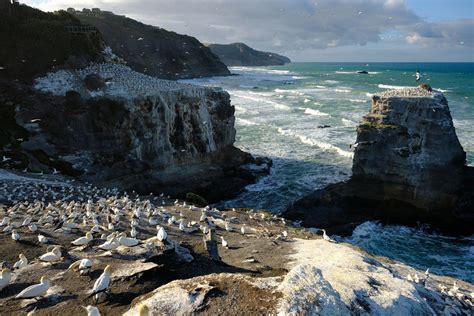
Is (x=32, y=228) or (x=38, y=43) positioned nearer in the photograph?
(x=32, y=228)

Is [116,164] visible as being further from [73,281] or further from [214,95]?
[73,281]

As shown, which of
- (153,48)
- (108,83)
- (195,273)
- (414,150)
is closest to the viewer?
(195,273)

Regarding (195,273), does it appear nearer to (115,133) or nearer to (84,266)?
(84,266)

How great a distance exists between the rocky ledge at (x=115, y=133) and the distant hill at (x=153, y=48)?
9608 cm

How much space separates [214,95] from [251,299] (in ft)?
122

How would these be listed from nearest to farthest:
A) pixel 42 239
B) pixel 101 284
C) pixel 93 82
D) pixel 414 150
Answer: pixel 101 284 → pixel 42 239 → pixel 414 150 → pixel 93 82

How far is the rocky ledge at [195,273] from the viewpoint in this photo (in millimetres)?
11328

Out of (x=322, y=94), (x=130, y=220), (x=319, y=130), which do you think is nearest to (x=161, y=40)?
(x=322, y=94)

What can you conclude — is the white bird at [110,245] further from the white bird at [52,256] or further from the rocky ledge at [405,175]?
the rocky ledge at [405,175]

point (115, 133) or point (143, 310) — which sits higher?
point (143, 310)

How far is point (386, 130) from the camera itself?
115 feet

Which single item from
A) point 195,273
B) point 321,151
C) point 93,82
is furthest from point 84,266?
point 321,151

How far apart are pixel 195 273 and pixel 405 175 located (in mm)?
24750

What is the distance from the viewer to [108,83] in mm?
42594
